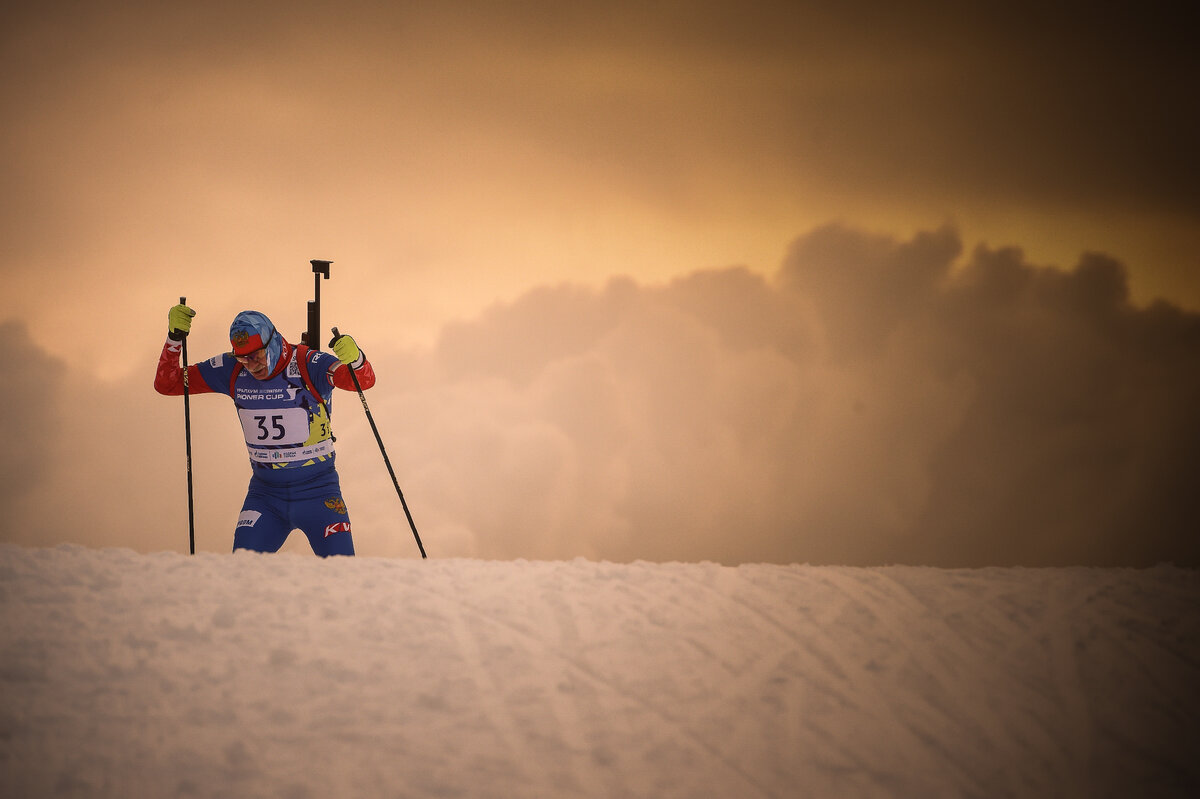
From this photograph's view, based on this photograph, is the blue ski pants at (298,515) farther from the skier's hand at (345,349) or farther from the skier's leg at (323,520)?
the skier's hand at (345,349)

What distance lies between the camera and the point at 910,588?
411 centimetres

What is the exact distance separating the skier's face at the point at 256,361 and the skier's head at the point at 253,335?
0.02 meters

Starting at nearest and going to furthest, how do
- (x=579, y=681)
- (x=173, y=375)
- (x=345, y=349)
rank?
(x=579, y=681) < (x=345, y=349) < (x=173, y=375)

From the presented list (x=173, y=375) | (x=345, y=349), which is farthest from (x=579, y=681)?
(x=173, y=375)

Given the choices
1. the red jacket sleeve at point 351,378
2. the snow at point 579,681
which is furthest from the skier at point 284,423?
the snow at point 579,681

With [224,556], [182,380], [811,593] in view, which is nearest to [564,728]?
[811,593]

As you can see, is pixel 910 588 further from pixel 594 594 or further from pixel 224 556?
pixel 224 556

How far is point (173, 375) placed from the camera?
17.4 feet

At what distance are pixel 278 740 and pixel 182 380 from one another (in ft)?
11.2

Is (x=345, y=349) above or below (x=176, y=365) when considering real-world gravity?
above

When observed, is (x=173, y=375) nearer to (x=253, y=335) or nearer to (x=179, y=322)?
Answer: (x=179, y=322)

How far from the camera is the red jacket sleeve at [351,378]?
5207mm

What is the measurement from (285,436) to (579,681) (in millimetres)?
3035

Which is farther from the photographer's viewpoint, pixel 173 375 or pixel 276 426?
pixel 173 375
